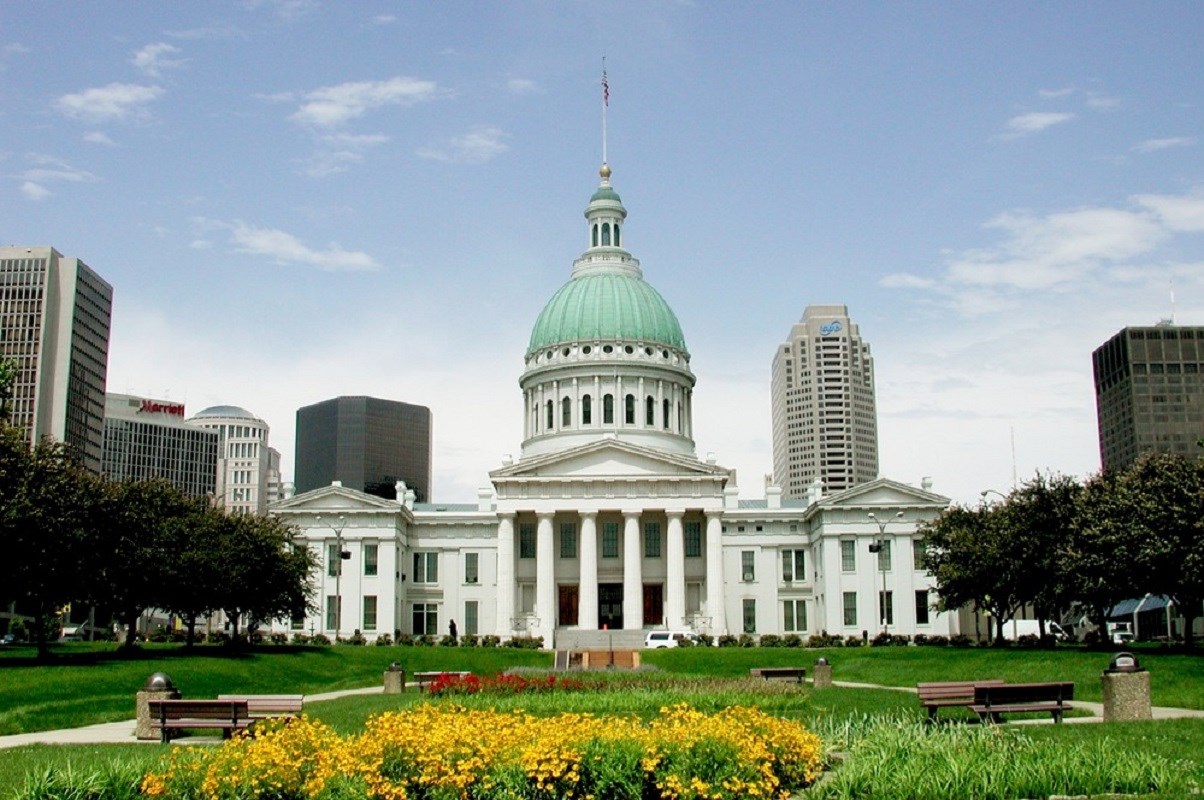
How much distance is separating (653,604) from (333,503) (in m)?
26.9

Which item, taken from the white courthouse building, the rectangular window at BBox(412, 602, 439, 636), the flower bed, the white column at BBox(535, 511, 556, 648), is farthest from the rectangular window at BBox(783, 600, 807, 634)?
the flower bed

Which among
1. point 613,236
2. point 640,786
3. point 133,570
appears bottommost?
point 640,786

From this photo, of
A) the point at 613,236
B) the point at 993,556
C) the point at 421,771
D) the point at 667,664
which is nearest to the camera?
the point at 421,771

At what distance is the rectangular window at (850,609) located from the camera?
104500mm

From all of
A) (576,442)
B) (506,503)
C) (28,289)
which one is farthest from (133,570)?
(28,289)

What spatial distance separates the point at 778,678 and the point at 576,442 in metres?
67.8

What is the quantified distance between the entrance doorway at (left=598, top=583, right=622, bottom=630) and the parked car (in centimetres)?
1342

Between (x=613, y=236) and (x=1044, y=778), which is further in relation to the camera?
(x=613, y=236)

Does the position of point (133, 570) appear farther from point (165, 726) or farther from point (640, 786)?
point (640, 786)

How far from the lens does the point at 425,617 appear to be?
365ft

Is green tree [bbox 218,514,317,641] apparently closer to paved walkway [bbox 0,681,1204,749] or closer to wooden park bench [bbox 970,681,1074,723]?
paved walkway [bbox 0,681,1204,749]

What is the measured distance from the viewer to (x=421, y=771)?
1884 cm

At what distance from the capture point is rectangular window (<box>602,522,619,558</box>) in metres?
106

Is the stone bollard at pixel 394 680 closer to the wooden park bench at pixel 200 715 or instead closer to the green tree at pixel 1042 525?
the wooden park bench at pixel 200 715
